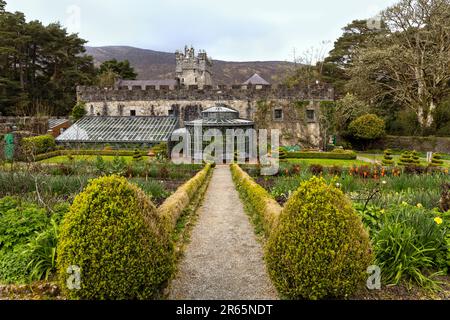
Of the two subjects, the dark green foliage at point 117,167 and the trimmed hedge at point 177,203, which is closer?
the trimmed hedge at point 177,203

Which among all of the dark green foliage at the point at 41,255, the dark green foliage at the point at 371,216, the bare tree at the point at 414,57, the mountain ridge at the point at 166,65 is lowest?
the dark green foliage at the point at 41,255

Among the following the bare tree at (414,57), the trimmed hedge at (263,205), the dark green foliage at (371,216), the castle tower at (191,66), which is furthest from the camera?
the castle tower at (191,66)

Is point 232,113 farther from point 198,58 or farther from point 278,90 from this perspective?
point 198,58

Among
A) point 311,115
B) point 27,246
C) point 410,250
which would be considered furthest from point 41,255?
point 311,115

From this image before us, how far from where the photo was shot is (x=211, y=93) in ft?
95.2

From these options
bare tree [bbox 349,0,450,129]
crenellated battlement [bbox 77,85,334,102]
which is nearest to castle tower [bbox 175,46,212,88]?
crenellated battlement [bbox 77,85,334,102]

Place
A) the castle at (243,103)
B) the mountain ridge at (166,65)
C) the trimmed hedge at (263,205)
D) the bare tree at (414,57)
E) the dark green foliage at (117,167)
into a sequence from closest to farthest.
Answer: the trimmed hedge at (263,205)
the dark green foliage at (117,167)
the bare tree at (414,57)
the castle at (243,103)
the mountain ridge at (166,65)

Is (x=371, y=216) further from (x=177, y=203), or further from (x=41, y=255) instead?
(x=41, y=255)

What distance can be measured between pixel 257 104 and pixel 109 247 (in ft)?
86.5

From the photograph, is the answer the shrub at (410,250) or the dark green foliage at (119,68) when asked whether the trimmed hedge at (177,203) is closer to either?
the shrub at (410,250)

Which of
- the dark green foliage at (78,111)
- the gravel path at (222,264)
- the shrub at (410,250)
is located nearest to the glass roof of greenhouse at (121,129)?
the dark green foliage at (78,111)

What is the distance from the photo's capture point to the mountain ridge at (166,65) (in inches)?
3226

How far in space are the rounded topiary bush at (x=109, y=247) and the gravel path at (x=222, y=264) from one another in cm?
81

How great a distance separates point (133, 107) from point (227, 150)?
42.5ft
